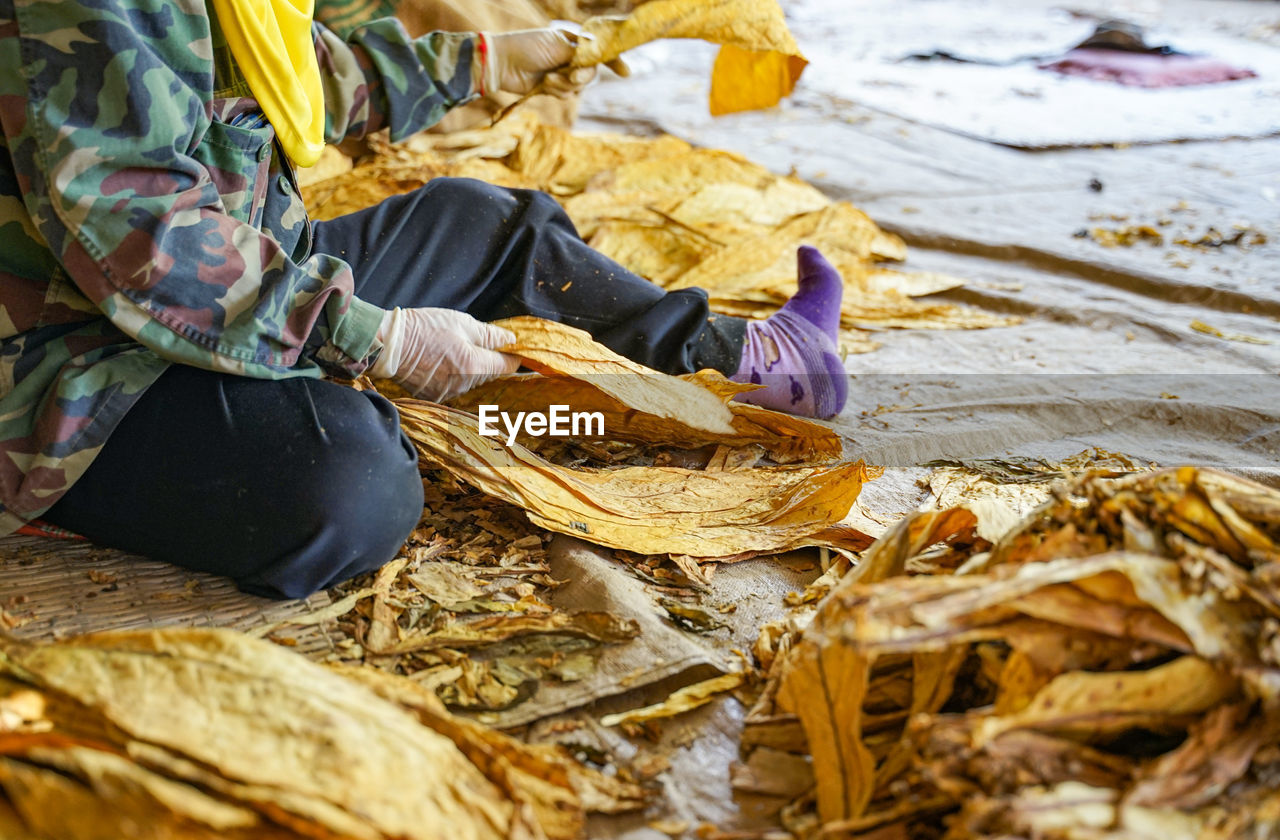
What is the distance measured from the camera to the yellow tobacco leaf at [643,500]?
913 millimetres

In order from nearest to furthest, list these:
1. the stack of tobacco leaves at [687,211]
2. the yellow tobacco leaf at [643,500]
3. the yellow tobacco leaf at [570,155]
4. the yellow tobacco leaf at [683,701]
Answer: the yellow tobacco leaf at [683,701], the yellow tobacco leaf at [643,500], the stack of tobacco leaves at [687,211], the yellow tobacco leaf at [570,155]

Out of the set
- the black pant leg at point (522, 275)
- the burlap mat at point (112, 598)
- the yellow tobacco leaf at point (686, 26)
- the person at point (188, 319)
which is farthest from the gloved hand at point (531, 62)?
the burlap mat at point (112, 598)

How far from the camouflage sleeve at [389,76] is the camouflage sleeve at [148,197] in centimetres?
36

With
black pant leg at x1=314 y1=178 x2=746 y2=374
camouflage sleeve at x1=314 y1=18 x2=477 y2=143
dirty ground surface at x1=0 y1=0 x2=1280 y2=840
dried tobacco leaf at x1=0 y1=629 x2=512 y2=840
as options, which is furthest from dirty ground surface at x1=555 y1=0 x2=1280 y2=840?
camouflage sleeve at x1=314 y1=18 x2=477 y2=143

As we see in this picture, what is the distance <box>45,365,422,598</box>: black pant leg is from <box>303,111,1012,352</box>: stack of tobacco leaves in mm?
742

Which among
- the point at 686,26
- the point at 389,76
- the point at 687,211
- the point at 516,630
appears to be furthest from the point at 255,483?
the point at 687,211

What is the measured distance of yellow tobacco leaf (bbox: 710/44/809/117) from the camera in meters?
1.54

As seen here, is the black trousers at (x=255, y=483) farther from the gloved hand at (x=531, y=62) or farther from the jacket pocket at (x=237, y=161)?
the gloved hand at (x=531, y=62)

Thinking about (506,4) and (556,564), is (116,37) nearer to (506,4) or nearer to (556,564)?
(556,564)

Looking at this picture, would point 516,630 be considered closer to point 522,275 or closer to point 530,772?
point 530,772

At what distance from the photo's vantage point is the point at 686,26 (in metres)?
1.37

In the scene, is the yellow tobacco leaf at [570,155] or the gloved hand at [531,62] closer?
the gloved hand at [531,62]

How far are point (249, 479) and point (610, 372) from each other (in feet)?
1.33

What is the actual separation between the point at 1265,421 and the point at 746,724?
0.89m
